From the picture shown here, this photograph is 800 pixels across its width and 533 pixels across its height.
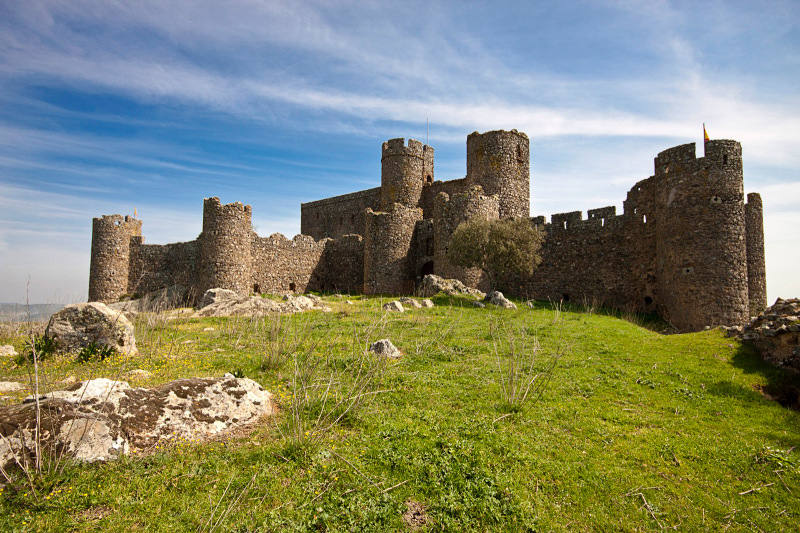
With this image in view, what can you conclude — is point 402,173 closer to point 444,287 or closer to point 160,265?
point 444,287

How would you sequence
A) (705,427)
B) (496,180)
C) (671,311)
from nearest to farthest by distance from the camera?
(705,427) → (671,311) → (496,180)

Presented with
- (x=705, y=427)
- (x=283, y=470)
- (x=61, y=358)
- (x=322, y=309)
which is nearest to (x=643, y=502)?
(x=705, y=427)

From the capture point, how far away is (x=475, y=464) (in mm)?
5336

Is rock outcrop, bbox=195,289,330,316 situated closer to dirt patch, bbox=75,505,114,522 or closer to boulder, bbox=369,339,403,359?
boulder, bbox=369,339,403,359

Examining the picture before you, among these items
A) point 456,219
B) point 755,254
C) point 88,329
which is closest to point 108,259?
point 88,329

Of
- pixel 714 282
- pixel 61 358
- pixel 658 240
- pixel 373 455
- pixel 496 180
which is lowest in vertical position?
pixel 373 455

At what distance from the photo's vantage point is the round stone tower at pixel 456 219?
958 inches

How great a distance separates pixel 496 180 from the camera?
28.0 metres

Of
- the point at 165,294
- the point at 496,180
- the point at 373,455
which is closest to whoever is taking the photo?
the point at 373,455

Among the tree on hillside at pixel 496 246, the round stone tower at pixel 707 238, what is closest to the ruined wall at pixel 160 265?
the tree on hillside at pixel 496 246

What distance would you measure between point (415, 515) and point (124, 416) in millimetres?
3538

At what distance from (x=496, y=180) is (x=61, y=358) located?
954 inches

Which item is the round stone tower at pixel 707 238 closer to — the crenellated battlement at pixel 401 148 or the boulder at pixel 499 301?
the boulder at pixel 499 301

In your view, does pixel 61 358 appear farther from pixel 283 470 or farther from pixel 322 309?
pixel 322 309
